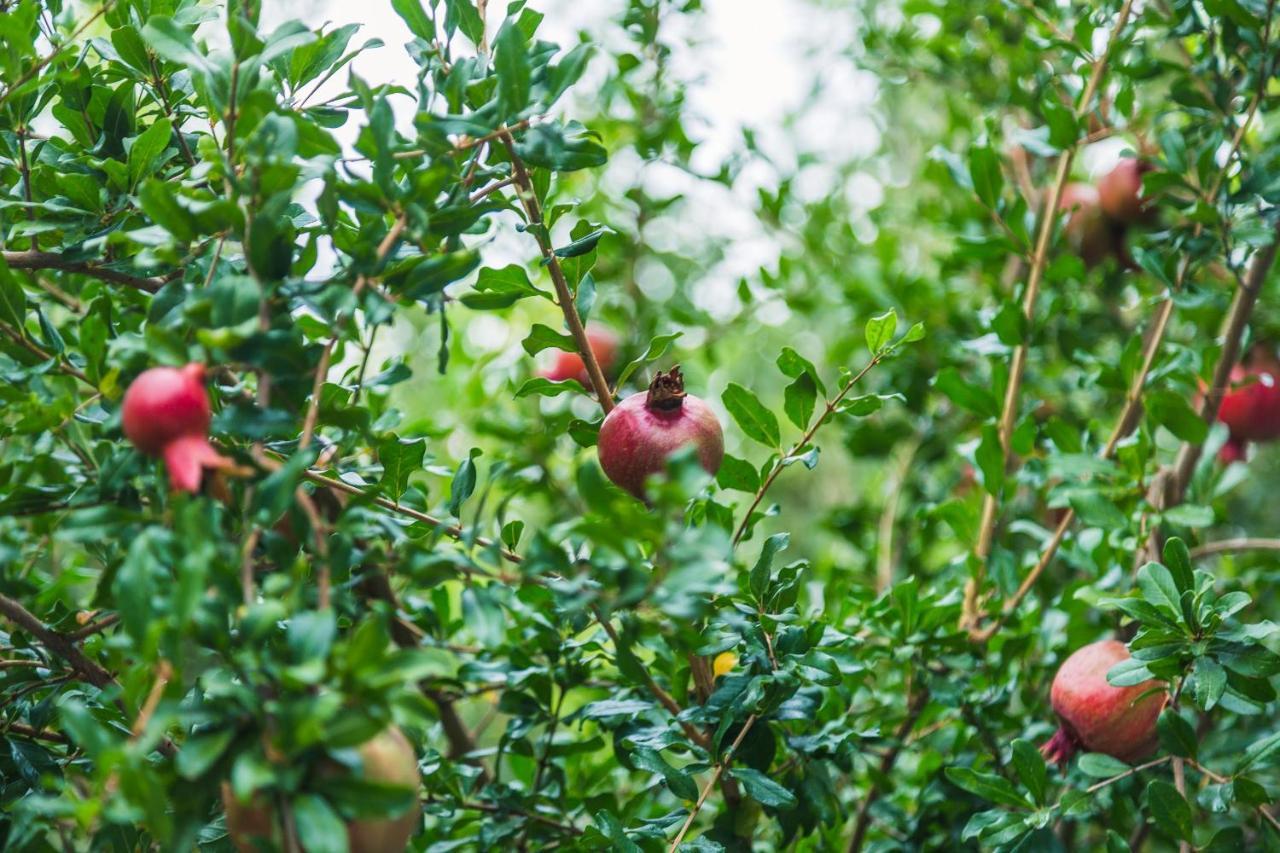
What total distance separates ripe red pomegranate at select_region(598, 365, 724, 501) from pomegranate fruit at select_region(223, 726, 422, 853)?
0.22m

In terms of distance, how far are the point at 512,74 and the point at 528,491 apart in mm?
641

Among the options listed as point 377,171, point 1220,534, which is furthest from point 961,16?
point 377,171

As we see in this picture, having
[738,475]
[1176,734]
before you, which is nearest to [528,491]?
[738,475]

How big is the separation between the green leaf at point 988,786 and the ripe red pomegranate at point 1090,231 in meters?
0.77

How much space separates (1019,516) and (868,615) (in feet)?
1.51

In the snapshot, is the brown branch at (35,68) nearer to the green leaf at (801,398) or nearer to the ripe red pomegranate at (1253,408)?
the green leaf at (801,398)

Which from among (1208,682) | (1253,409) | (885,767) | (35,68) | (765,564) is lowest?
(885,767)

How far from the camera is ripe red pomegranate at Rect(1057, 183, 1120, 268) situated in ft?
4.34

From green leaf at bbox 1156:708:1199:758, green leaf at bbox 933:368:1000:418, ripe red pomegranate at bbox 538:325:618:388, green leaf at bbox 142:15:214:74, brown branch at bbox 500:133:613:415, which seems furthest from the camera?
ripe red pomegranate at bbox 538:325:618:388

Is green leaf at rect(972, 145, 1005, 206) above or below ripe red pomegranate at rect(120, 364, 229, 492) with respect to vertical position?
below

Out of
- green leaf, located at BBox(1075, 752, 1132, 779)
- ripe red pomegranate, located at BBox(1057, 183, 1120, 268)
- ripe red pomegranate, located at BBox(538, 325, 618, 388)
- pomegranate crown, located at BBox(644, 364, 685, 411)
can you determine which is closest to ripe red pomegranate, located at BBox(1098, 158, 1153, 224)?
ripe red pomegranate, located at BBox(1057, 183, 1120, 268)

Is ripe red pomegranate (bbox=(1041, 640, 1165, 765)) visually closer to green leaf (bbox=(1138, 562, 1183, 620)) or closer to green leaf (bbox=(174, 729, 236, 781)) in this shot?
green leaf (bbox=(1138, 562, 1183, 620))

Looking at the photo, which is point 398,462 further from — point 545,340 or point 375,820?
point 375,820

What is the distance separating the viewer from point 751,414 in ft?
2.45
